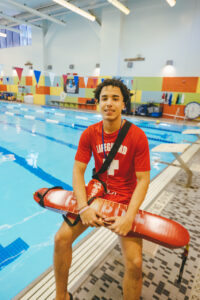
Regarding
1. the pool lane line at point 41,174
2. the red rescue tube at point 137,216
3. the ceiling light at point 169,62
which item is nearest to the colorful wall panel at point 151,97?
the ceiling light at point 169,62

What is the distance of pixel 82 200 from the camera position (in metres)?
1.29

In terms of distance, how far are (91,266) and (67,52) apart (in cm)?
1649

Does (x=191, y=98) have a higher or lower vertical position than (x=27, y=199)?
higher

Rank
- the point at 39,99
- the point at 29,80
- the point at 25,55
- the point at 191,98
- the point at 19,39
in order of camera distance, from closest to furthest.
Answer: the point at 191,98 < the point at 25,55 < the point at 39,99 < the point at 29,80 < the point at 19,39

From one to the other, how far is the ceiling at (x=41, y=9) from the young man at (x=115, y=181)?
13.1 m

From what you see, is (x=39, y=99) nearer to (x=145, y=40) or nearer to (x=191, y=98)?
(x=145, y=40)

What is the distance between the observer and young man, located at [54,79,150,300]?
1.10 m

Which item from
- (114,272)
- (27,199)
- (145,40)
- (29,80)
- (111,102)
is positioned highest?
(145,40)

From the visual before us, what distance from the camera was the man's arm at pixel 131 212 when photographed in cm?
110

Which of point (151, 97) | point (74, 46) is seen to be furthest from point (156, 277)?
point (74, 46)

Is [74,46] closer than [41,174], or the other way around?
[41,174]

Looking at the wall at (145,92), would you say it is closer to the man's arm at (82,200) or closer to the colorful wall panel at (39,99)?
the colorful wall panel at (39,99)

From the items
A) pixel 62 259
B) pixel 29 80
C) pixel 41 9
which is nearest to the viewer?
pixel 62 259

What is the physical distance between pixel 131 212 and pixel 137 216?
0.28 feet
